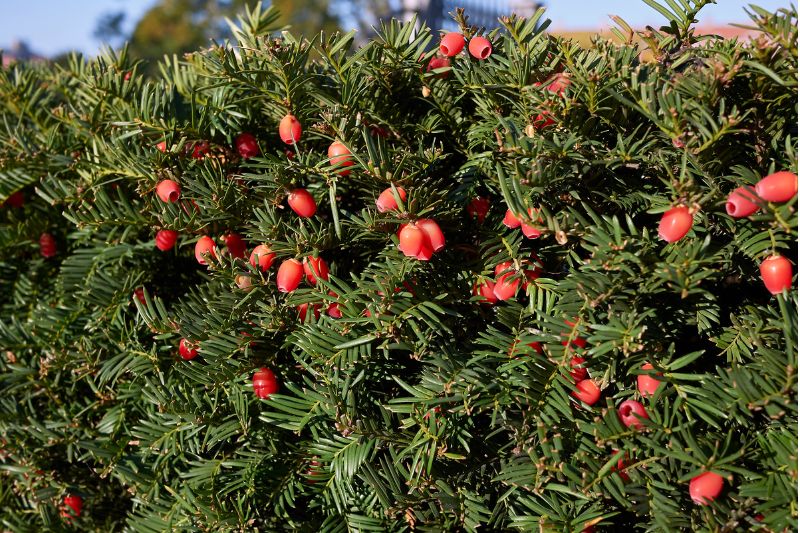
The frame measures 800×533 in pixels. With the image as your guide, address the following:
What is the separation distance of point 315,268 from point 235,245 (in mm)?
228

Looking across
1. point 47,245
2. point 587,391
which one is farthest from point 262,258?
point 47,245

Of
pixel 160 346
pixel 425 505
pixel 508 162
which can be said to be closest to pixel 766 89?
pixel 508 162

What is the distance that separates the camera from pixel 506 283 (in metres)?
0.94

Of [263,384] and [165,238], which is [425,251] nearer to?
[263,384]

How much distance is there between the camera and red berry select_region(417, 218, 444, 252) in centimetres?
91

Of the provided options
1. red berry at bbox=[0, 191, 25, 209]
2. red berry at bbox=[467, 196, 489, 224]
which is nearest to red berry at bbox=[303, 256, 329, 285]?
red berry at bbox=[467, 196, 489, 224]

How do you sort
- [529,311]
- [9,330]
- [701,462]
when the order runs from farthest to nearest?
1. [9,330]
2. [529,311]
3. [701,462]

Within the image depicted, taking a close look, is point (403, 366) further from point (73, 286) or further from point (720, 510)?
point (73, 286)

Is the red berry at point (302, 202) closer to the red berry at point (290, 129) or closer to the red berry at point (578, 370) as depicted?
the red berry at point (290, 129)

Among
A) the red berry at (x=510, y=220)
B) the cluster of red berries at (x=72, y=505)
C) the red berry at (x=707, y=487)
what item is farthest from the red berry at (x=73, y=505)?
the red berry at (x=707, y=487)

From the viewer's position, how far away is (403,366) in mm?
1057

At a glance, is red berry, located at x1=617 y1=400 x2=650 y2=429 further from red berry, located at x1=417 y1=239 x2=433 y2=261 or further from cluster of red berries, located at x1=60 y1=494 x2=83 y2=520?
cluster of red berries, located at x1=60 y1=494 x2=83 y2=520

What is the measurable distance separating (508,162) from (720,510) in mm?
521

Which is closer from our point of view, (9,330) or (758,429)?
(758,429)
